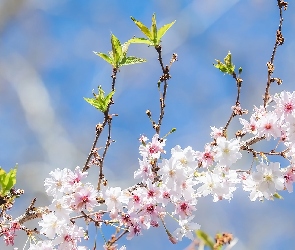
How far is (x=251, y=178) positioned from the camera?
1973 millimetres

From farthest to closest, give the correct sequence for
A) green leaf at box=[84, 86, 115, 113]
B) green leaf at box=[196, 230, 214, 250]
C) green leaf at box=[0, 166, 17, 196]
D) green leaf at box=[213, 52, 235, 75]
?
1. green leaf at box=[213, 52, 235, 75]
2. green leaf at box=[84, 86, 115, 113]
3. green leaf at box=[0, 166, 17, 196]
4. green leaf at box=[196, 230, 214, 250]

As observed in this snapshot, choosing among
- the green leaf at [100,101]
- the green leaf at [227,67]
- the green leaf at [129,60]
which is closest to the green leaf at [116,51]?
the green leaf at [129,60]

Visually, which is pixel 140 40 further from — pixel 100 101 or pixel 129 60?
pixel 100 101

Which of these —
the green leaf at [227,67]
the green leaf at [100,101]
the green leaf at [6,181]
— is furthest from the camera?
the green leaf at [227,67]

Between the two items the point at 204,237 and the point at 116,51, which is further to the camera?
the point at 116,51

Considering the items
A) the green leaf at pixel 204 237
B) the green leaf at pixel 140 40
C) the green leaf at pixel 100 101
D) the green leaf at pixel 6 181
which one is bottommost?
the green leaf at pixel 204 237

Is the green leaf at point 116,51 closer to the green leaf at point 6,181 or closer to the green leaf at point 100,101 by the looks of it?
the green leaf at point 100,101

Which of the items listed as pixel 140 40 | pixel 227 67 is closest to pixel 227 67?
pixel 227 67

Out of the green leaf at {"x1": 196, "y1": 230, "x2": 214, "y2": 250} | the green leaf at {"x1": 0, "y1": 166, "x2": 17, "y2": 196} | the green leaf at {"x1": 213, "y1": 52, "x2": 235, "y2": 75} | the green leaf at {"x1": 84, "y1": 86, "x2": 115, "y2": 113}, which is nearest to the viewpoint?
the green leaf at {"x1": 196, "y1": 230, "x2": 214, "y2": 250}

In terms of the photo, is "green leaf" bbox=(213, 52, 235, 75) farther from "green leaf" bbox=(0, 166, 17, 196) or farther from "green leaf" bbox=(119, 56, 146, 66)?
"green leaf" bbox=(0, 166, 17, 196)

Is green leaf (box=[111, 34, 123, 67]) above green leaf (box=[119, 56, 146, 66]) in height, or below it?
above

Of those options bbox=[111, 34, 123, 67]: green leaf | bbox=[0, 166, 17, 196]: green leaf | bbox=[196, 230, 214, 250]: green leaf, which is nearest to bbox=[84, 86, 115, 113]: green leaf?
bbox=[111, 34, 123, 67]: green leaf

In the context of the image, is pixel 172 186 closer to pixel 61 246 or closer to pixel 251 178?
pixel 251 178

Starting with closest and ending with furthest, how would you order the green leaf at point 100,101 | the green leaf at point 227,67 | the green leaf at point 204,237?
the green leaf at point 204,237 < the green leaf at point 100,101 < the green leaf at point 227,67
